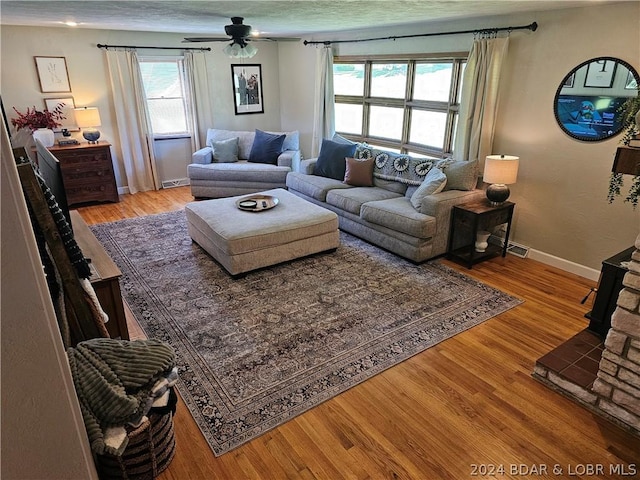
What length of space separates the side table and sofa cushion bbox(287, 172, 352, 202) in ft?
4.78

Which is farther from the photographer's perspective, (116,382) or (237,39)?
(237,39)

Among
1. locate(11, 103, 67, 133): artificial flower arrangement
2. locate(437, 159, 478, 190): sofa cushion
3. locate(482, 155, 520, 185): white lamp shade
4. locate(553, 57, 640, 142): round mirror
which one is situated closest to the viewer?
locate(553, 57, 640, 142): round mirror

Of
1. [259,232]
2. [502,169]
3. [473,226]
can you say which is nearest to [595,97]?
[502,169]

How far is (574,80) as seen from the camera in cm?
347

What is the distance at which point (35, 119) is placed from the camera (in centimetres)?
525

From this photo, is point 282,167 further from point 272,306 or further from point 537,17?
point 537,17

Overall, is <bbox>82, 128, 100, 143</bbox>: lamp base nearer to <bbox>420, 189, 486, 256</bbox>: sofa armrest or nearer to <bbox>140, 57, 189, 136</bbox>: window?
<bbox>140, 57, 189, 136</bbox>: window

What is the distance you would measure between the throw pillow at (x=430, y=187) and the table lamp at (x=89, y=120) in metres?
4.34

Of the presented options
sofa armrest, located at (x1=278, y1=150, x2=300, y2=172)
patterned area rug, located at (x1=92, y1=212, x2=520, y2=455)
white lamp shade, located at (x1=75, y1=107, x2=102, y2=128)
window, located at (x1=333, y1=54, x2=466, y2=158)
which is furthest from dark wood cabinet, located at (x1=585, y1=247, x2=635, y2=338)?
white lamp shade, located at (x1=75, y1=107, x2=102, y2=128)

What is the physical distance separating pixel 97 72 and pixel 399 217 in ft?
15.5

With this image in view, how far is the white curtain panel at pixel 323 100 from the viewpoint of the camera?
5.92 meters

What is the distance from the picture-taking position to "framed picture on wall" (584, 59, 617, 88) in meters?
3.24

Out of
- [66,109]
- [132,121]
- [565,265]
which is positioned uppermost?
[66,109]

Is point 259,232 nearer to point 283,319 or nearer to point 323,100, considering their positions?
point 283,319
